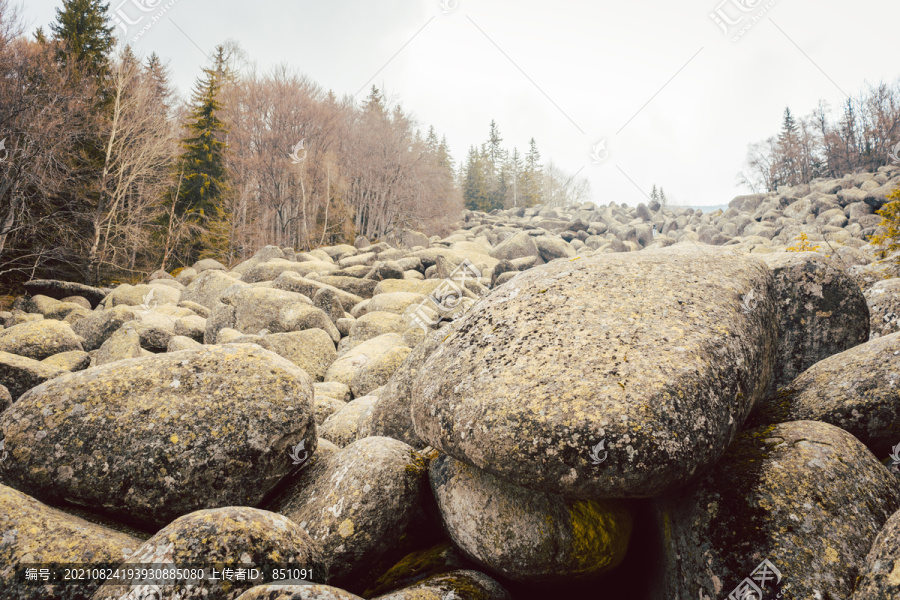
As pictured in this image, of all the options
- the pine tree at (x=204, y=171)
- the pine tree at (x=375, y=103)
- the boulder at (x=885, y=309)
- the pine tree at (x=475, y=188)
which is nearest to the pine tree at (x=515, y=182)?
the pine tree at (x=475, y=188)

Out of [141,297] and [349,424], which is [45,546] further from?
[141,297]

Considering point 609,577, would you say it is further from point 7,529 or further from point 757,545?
point 7,529

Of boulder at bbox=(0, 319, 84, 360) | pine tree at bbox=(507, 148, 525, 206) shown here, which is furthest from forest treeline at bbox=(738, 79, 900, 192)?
boulder at bbox=(0, 319, 84, 360)

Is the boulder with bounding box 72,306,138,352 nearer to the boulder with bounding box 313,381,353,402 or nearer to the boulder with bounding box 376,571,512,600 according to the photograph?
the boulder with bounding box 313,381,353,402

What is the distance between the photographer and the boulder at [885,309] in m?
5.12

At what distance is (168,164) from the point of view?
27.1 m

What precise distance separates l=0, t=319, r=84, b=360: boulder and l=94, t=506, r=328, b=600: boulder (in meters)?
9.81

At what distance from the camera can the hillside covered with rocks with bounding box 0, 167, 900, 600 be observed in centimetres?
254

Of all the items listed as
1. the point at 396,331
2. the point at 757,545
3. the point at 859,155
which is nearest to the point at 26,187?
the point at 396,331

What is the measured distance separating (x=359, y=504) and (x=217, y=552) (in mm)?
1020

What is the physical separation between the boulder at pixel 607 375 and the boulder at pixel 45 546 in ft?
7.07

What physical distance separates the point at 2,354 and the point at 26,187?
1723cm

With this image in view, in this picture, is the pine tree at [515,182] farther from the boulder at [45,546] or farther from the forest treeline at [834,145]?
the boulder at [45,546]

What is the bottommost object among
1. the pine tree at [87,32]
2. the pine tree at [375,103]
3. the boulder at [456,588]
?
the boulder at [456,588]
